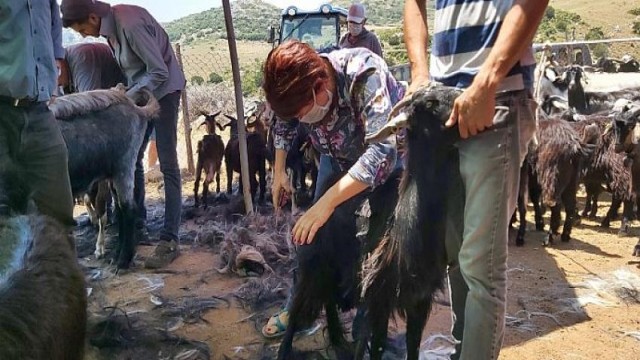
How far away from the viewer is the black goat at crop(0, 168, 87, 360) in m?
1.62

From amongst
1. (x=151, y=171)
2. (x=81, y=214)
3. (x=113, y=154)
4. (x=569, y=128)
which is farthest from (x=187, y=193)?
(x=569, y=128)

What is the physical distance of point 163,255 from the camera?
561cm

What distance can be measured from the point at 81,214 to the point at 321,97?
5824mm

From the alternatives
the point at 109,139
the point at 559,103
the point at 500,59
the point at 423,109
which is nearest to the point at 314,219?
the point at 423,109

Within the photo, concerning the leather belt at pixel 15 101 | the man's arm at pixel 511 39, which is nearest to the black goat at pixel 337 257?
the man's arm at pixel 511 39

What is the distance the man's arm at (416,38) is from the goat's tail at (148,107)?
3.18 metres

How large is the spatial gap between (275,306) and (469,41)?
277cm

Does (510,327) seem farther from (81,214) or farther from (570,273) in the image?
(81,214)

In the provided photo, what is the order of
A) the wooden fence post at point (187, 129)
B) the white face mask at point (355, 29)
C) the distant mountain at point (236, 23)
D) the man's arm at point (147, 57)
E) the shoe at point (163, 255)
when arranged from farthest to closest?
the distant mountain at point (236, 23) → the wooden fence post at point (187, 129) → the white face mask at point (355, 29) → the shoe at point (163, 255) → the man's arm at point (147, 57)

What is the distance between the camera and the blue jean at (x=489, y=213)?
224 centimetres

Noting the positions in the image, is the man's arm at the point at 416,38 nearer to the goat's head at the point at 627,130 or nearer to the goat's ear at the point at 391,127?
the goat's ear at the point at 391,127

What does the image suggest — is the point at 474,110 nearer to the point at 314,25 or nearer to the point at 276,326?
the point at 276,326

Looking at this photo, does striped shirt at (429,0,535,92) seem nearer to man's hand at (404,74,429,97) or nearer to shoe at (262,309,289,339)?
man's hand at (404,74,429,97)

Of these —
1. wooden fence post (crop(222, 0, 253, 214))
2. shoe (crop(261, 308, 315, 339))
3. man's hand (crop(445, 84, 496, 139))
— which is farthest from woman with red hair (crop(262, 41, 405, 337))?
wooden fence post (crop(222, 0, 253, 214))
